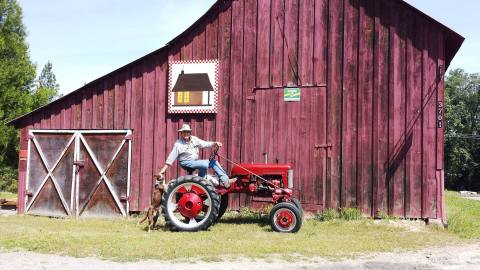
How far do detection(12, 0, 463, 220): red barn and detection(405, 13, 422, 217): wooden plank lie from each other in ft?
0.07

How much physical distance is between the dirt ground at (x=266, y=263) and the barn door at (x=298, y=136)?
393cm

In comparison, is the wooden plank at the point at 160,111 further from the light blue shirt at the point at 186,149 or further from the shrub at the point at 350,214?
the shrub at the point at 350,214

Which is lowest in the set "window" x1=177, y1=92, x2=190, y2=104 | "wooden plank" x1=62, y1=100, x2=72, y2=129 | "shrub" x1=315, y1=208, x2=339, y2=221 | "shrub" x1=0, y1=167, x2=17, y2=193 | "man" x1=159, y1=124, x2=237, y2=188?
"shrub" x1=0, y1=167, x2=17, y2=193

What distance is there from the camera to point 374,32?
11.1 m

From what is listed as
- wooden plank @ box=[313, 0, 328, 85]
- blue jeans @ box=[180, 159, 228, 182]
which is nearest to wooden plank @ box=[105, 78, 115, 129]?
blue jeans @ box=[180, 159, 228, 182]

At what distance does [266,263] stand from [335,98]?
5.46 metres

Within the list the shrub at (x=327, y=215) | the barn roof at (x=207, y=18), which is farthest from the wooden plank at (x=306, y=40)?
the shrub at (x=327, y=215)

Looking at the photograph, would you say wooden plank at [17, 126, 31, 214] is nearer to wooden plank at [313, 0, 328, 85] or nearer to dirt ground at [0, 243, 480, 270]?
dirt ground at [0, 243, 480, 270]

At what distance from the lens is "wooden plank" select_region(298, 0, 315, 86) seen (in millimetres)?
11484

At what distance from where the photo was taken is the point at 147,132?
12.5 meters

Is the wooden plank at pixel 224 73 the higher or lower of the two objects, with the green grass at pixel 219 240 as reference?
higher

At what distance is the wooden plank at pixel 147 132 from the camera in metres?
12.4

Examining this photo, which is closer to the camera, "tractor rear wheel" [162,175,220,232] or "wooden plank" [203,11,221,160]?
"tractor rear wheel" [162,175,220,232]

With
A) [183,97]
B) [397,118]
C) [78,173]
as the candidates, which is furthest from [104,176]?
[397,118]
